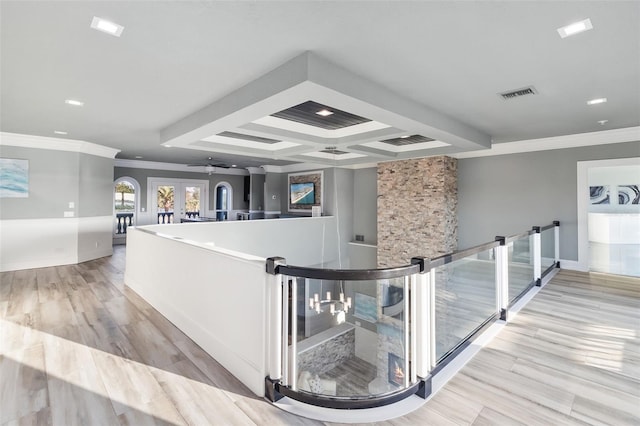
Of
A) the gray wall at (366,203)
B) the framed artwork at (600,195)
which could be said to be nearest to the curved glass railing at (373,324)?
the gray wall at (366,203)

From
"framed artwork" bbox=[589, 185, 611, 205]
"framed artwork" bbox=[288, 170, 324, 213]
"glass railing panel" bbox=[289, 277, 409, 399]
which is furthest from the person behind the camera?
"framed artwork" bbox=[288, 170, 324, 213]

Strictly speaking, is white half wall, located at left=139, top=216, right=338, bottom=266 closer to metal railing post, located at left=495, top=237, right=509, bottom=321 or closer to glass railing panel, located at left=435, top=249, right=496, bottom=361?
glass railing panel, located at left=435, top=249, right=496, bottom=361

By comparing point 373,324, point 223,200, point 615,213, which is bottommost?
point 373,324

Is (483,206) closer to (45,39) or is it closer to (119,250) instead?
(45,39)

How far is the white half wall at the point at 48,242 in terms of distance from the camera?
6.12m

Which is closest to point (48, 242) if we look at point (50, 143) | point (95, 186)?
point (95, 186)

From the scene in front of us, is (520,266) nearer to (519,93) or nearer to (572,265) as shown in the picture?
(519,93)

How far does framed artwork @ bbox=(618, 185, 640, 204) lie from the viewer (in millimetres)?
9336

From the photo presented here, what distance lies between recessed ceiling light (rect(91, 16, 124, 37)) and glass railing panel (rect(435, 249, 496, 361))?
10.5 feet

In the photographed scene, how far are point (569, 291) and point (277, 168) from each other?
9.12m

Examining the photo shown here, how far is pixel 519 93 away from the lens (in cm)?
367

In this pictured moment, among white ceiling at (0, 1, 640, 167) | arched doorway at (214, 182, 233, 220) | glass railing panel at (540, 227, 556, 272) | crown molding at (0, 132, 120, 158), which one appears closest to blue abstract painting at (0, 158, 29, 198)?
crown molding at (0, 132, 120, 158)

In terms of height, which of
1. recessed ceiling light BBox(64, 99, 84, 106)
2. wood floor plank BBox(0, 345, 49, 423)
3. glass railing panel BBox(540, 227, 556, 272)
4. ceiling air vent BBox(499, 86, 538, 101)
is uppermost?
recessed ceiling light BBox(64, 99, 84, 106)

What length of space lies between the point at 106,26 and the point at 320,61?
5.57 feet
